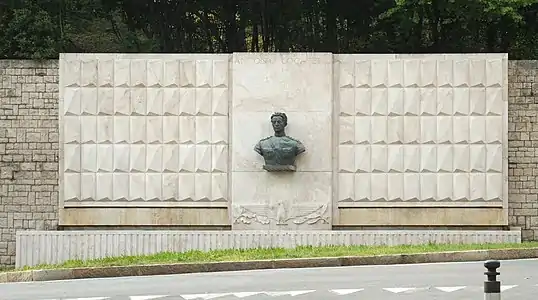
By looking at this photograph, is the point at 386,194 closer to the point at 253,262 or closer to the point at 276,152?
the point at 276,152

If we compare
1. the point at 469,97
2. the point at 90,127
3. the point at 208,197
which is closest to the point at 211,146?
the point at 208,197

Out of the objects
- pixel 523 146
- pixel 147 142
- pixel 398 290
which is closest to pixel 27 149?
pixel 147 142

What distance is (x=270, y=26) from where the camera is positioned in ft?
94.5

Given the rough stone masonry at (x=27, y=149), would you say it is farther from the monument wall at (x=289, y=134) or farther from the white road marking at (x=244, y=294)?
the white road marking at (x=244, y=294)

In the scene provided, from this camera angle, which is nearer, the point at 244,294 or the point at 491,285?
the point at 491,285

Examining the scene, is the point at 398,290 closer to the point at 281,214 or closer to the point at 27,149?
the point at 281,214

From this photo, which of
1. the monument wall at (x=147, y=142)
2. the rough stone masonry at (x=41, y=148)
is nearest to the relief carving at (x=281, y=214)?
the monument wall at (x=147, y=142)

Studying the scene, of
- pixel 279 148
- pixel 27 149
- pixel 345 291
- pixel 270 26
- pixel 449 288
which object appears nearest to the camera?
pixel 345 291

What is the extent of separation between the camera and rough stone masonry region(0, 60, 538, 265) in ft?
73.0

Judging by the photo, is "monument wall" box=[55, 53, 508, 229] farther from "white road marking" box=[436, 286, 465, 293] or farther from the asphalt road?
"white road marking" box=[436, 286, 465, 293]

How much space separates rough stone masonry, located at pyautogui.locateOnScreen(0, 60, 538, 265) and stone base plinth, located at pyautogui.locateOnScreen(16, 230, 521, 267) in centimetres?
81

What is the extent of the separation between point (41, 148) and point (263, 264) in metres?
7.77

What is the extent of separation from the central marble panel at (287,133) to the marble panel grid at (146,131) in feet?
1.29

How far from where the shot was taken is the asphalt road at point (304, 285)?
12625mm
